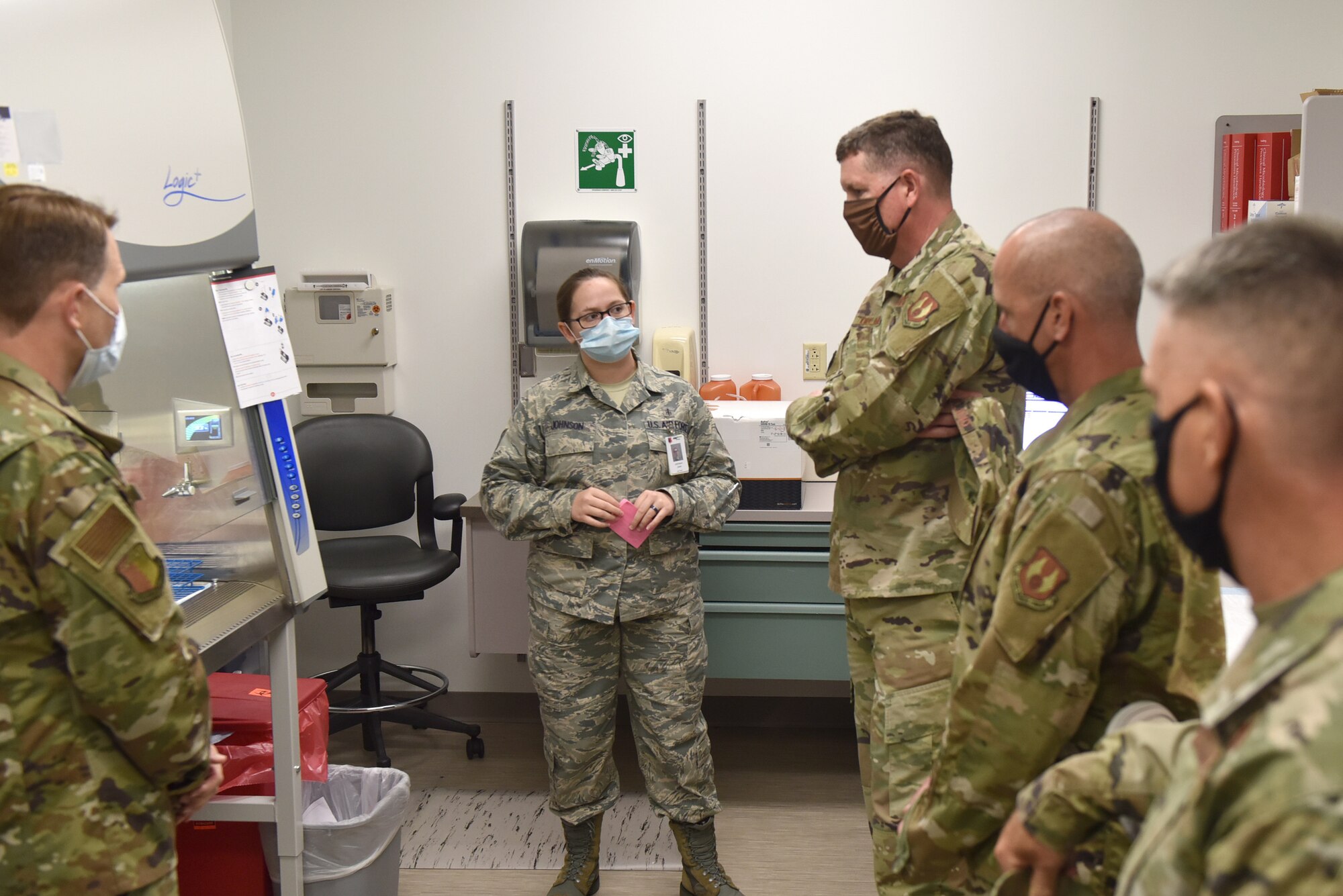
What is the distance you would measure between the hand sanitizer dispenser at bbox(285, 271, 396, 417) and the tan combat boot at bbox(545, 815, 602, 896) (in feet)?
5.27

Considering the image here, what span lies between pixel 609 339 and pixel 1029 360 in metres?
1.34

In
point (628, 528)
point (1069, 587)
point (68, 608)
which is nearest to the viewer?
point (1069, 587)

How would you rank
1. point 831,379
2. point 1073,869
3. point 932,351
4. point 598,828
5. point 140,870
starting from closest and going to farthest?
point 1073,869 < point 140,870 < point 932,351 < point 831,379 < point 598,828

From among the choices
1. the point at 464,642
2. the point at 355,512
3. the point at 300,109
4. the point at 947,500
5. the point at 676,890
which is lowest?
the point at 676,890

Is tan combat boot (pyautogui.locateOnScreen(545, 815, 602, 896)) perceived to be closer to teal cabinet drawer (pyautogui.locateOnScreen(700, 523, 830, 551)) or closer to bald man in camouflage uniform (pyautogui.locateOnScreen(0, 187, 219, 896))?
teal cabinet drawer (pyautogui.locateOnScreen(700, 523, 830, 551))

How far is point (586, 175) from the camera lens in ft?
11.5

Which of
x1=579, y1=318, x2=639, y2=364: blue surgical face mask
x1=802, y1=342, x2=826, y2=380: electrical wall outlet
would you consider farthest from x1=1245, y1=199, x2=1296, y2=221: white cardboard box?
x1=579, y1=318, x2=639, y2=364: blue surgical face mask

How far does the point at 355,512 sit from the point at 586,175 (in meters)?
1.32

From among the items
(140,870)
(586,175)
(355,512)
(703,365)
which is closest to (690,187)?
(586,175)

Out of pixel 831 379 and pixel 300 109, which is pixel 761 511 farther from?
pixel 300 109

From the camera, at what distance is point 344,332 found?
349 cm

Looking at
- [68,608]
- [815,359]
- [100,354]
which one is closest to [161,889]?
[68,608]

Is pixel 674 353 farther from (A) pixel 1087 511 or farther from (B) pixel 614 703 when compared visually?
(A) pixel 1087 511

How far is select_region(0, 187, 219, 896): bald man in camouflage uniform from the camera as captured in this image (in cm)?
121
